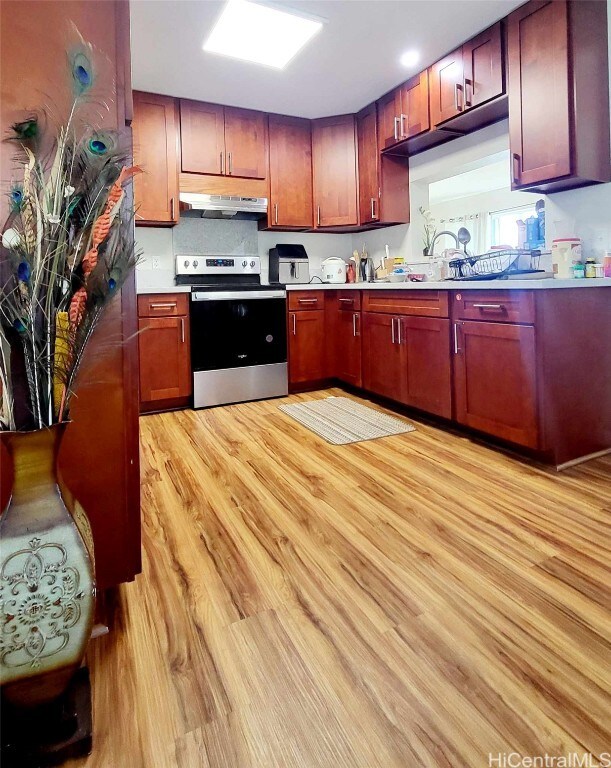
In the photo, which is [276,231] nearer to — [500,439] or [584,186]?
[584,186]

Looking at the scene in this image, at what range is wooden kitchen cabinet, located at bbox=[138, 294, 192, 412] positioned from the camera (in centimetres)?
339

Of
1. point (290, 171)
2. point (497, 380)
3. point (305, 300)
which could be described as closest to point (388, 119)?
point (290, 171)

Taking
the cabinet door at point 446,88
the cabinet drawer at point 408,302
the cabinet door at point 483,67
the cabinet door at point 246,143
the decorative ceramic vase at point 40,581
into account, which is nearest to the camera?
the decorative ceramic vase at point 40,581

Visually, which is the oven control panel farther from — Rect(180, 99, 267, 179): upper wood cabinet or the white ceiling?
the white ceiling

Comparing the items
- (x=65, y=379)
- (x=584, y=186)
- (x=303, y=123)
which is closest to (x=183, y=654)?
(x=65, y=379)

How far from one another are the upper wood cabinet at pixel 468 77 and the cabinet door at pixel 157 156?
193 cm

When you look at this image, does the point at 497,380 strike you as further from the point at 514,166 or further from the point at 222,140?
the point at 222,140

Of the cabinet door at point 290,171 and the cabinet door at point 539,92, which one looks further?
the cabinet door at point 290,171

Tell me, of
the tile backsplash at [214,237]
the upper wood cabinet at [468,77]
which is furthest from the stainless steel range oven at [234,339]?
the upper wood cabinet at [468,77]

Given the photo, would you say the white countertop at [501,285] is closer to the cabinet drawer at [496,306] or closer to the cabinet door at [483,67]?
the cabinet drawer at [496,306]

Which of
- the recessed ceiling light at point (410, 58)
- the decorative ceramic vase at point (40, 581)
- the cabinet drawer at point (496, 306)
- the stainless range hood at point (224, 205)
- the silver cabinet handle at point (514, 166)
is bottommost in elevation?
the decorative ceramic vase at point (40, 581)

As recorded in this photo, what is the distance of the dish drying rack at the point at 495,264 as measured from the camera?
2759 millimetres

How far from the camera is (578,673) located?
1.06 metres

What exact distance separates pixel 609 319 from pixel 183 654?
2449 mm
